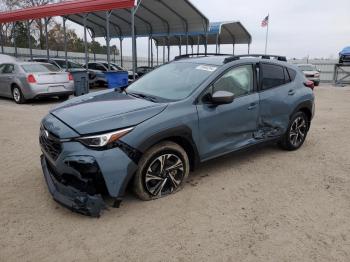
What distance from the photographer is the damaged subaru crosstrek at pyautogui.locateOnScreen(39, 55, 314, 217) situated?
310 cm

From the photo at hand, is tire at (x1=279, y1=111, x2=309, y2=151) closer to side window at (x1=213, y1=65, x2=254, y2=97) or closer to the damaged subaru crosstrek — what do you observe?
the damaged subaru crosstrek

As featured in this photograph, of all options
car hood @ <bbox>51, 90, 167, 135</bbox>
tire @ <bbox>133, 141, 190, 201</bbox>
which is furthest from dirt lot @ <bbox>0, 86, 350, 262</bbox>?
car hood @ <bbox>51, 90, 167, 135</bbox>

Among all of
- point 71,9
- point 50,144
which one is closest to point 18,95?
point 71,9

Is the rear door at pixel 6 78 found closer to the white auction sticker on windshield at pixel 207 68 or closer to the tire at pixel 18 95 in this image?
the tire at pixel 18 95

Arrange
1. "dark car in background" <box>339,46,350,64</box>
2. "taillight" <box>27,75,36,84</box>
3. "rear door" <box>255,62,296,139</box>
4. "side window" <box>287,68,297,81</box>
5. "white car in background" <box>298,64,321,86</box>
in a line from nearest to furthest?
"rear door" <box>255,62,296,139</box> → "side window" <box>287,68,297,81</box> → "taillight" <box>27,75,36,84</box> → "white car in background" <box>298,64,321,86</box> → "dark car in background" <box>339,46,350,64</box>

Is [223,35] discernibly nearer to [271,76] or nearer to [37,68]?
[37,68]

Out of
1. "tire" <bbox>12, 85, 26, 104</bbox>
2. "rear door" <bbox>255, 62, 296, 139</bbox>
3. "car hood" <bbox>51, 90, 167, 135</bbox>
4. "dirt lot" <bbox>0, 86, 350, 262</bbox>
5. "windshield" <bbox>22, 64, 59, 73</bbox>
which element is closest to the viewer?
"dirt lot" <bbox>0, 86, 350, 262</bbox>

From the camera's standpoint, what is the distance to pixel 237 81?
4.41 metres

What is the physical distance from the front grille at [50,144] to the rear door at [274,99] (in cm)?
276

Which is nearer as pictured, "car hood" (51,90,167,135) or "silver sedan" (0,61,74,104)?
"car hood" (51,90,167,135)

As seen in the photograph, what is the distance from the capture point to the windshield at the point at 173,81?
13.2 ft

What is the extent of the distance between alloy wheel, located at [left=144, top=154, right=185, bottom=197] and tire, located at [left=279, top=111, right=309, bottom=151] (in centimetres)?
237

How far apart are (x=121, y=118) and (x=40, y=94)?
7.90m

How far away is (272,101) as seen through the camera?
480cm
